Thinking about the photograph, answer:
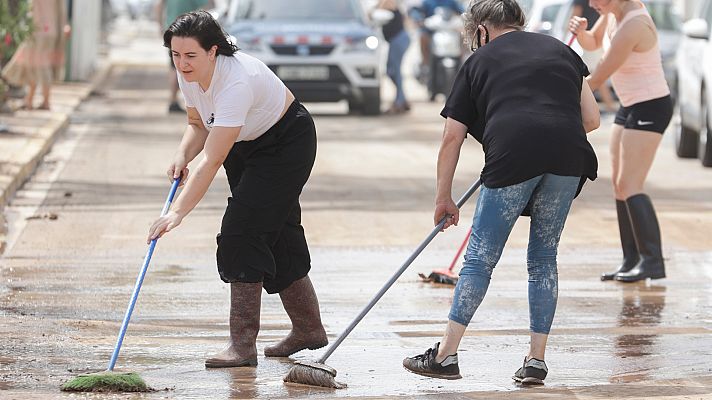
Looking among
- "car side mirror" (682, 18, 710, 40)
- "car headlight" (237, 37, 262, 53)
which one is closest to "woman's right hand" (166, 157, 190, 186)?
"car side mirror" (682, 18, 710, 40)

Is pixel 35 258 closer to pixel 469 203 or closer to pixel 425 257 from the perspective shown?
pixel 425 257

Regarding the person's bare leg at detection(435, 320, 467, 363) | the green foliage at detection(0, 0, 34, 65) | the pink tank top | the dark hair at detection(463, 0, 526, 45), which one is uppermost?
the dark hair at detection(463, 0, 526, 45)

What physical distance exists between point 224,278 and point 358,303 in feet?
6.19

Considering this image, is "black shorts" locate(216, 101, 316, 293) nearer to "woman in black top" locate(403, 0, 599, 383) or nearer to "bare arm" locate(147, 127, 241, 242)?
"bare arm" locate(147, 127, 241, 242)

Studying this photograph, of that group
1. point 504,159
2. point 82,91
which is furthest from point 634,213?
point 82,91

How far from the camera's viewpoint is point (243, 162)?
7172 mm

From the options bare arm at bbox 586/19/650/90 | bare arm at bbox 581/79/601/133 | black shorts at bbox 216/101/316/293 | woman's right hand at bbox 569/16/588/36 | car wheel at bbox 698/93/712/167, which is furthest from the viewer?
car wheel at bbox 698/93/712/167

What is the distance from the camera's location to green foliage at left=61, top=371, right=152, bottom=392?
20.9 ft

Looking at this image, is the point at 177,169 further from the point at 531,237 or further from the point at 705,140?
the point at 705,140

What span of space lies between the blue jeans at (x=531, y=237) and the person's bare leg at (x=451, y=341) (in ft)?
0.09

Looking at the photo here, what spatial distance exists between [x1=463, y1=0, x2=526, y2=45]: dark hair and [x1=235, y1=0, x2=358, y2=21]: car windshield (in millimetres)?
15881

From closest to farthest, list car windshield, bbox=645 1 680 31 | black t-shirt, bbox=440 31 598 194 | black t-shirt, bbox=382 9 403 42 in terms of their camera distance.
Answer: black t-shirt, bbox=440 31 598 194, black t-shirt, bbox=382 9 403 42, car windshield, bbox=645 1 680 31

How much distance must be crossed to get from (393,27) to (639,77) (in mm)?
15055

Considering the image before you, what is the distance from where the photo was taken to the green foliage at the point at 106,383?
6.36 m
